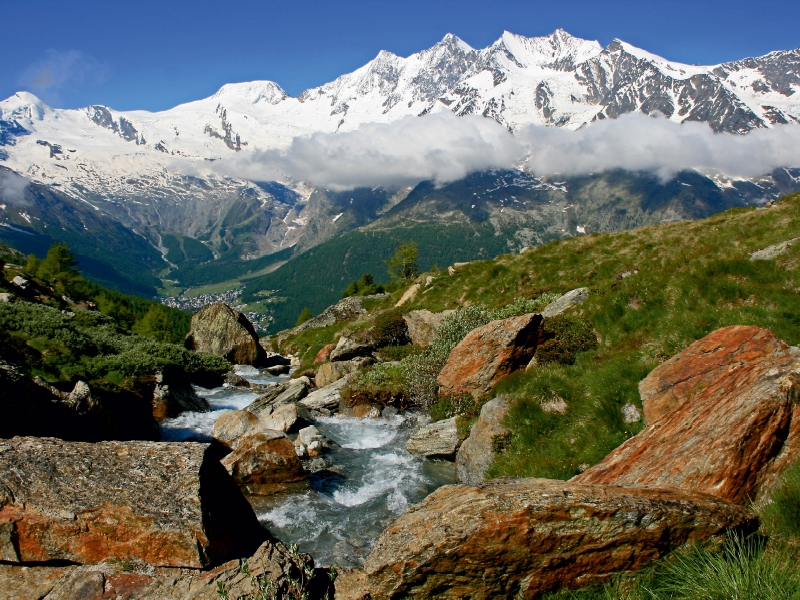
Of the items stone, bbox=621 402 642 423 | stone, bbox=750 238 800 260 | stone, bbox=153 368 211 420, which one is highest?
stone, bbox=750 238 800 260

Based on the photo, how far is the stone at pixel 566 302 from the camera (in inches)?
843

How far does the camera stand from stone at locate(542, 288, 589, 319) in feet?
70.2

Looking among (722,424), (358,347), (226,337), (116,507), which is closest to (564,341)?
(722,424)

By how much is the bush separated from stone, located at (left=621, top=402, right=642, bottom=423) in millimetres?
4549

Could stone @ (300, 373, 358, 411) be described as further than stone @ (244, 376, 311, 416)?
No

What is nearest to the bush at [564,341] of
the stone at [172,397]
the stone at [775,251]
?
the stone at [775,251]

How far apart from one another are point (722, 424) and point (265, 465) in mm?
14317

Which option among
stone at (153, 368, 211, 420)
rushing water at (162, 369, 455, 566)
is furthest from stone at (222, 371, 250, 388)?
rushing water at (162, 369, 455, 566)

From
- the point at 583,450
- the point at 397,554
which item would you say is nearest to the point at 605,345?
the point at 583,450

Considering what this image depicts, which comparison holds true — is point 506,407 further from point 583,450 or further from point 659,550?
point 659,550

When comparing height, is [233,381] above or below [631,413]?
below

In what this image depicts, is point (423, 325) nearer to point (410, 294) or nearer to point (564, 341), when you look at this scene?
point (410, 294)

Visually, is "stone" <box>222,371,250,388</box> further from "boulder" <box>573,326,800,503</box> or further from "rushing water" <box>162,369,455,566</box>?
"boulder" <box>573,326,800,503</box>

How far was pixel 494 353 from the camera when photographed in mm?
18547
